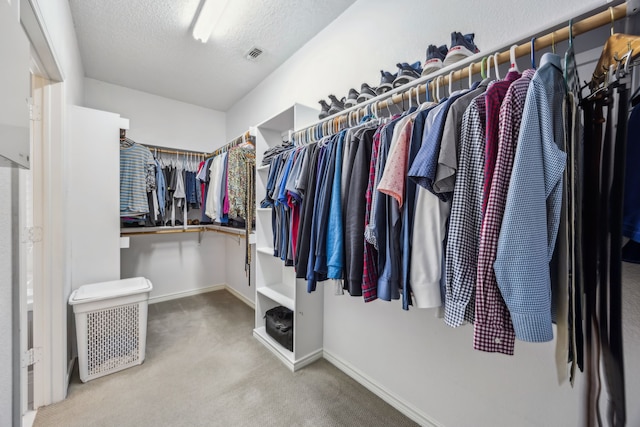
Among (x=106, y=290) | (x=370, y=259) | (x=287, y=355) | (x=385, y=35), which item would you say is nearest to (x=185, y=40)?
(x=385, y=35)

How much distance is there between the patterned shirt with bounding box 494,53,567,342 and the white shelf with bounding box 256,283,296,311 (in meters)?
1.57

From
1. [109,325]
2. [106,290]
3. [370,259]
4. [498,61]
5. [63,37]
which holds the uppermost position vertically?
[63,37]

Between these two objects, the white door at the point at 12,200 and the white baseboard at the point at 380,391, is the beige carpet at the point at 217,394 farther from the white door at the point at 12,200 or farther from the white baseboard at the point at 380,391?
the white door at the point at 12,200

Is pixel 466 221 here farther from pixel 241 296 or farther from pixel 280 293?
pixel 241 296

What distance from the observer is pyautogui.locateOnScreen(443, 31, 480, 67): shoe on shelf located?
1.07 m

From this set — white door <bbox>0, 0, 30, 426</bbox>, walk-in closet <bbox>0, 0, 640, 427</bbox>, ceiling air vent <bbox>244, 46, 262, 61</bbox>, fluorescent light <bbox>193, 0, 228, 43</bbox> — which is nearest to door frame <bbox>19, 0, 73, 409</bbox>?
walk-in closet <bbox>0, 0, 640, 427</bbox>

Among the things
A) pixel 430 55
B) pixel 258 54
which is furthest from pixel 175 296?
pixel 430 55

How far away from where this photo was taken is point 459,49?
1064 millimetres

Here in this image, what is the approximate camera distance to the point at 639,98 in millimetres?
631

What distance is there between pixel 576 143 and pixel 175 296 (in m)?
3.94

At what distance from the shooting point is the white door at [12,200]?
24.9 inches

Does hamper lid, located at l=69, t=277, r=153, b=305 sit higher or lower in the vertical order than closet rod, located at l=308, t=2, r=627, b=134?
lower

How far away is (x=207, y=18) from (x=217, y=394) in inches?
104

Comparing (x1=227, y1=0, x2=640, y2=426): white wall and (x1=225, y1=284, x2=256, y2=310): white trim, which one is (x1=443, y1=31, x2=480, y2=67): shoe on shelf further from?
(x1=225, y1=284, x2=256, y2=310): white trim
